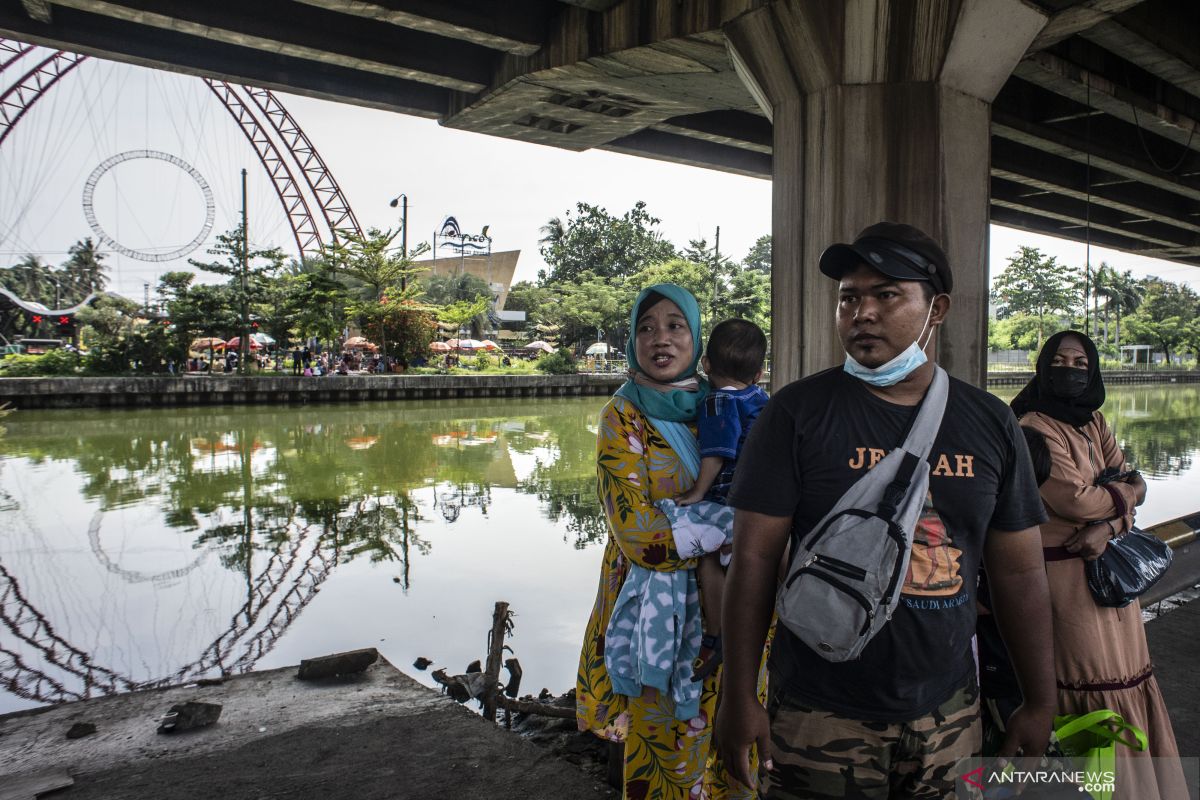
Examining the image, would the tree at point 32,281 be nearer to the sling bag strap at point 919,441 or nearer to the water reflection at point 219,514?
the water reflection at point 219,514

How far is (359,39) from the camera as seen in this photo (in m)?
5.86

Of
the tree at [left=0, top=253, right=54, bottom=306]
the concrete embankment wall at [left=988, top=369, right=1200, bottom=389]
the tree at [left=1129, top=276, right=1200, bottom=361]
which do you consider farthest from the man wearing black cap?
the tree at [left=1129, top=276, right=1200, bottom=361]

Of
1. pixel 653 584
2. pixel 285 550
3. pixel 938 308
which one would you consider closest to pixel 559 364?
pixel 285 550

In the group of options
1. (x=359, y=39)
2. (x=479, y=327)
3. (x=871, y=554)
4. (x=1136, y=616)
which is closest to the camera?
(x=871, y=554)

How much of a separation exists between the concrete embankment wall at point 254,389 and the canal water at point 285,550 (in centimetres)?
544

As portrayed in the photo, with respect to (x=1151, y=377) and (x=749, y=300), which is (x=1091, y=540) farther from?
(x=1151, y=377)

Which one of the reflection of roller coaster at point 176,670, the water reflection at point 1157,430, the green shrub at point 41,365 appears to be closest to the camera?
the reflection of roller coaster at point 176,670

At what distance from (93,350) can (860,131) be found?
26.9m

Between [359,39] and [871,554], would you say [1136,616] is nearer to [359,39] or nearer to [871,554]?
[871,554]

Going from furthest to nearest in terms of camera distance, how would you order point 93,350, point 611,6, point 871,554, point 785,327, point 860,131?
point 93,350, point 611,6, point 785,327, point 860,131, point 871,554

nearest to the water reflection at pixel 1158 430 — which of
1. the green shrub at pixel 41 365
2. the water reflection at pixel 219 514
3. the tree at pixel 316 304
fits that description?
the water reflection at pixel 219 514

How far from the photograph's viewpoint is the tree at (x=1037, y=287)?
181 ft

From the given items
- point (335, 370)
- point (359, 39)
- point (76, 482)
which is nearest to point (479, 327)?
point (335, 370)

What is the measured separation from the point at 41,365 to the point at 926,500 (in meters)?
28.1
